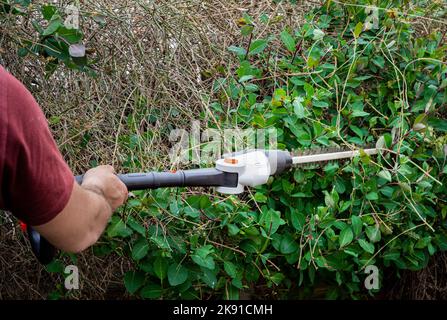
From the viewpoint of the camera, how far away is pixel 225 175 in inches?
73.6

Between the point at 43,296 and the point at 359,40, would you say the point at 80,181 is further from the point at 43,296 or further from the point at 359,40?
the point at 359,40

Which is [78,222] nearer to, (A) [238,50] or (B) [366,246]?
(B) [366,246]

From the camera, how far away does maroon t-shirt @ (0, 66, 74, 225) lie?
113cm

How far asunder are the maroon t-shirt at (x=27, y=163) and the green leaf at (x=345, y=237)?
120cm

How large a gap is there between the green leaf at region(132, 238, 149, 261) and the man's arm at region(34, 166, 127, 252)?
41 centimetres

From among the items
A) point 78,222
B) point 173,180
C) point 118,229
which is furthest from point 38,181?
point 118,229

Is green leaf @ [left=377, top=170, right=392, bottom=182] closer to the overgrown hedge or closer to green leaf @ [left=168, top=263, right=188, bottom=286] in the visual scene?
the overgrown hedge

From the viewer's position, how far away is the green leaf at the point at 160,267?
1989mm

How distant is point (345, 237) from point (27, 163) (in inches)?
52.9

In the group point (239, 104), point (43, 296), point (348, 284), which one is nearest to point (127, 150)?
point (239, 104)

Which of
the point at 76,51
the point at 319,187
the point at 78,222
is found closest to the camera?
the point at 78,222

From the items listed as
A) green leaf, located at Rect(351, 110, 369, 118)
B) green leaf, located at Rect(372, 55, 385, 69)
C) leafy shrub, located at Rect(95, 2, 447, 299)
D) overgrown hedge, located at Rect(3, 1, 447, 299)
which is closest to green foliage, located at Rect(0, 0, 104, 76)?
overgrown hedge, located at Rect(3, 1, 447, 299)

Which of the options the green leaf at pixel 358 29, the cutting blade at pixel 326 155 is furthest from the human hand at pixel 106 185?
the green leaf at pixel 358 29

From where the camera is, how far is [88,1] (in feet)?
7.43
